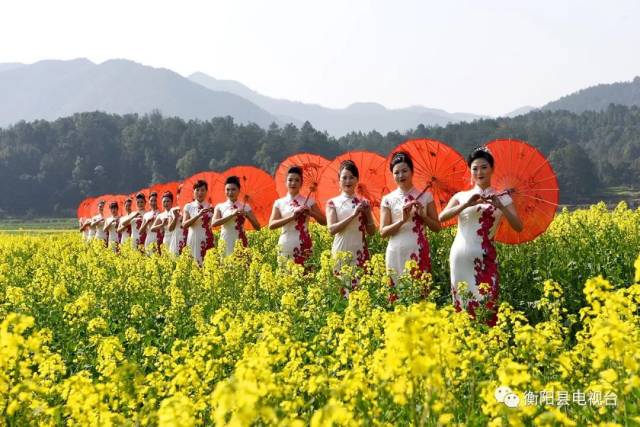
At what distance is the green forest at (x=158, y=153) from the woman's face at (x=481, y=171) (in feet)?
240

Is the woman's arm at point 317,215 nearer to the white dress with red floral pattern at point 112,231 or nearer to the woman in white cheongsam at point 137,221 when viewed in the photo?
the woman in white cheongsam at point 137,221

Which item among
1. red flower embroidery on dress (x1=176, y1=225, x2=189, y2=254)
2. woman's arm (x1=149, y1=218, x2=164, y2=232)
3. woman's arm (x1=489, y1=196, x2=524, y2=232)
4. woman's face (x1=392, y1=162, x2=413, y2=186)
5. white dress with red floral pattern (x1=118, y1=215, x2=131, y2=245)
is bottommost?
white dress with red floral pattern (x1=118, y1=215, x2=131, y2=245)

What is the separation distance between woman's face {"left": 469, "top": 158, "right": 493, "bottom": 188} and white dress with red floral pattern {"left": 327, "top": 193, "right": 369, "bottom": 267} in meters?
1.86

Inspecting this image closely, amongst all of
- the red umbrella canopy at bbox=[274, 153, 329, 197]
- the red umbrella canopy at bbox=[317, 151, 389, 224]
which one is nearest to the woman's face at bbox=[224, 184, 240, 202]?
the red umbrella canopy at bbox=[274, 153, 329, 197]

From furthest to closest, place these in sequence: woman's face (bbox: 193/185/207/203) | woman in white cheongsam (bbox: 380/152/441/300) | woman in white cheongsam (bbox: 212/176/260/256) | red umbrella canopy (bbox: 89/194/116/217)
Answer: red umbrella canopy (bbox: 89/194/116/217) < woman's face (bbox: 193/185/207/203) < woman in white cheongsam (bbox: 212/176/260/256) < woman in white cheongsam (bbox: 380/152/441/300)

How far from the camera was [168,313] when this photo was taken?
623 cm

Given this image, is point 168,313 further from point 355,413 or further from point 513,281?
point 513,281

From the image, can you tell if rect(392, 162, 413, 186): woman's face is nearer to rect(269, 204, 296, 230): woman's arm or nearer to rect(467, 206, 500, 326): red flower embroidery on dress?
rect(467, 206, 500, 326): red flower embroidery on dress

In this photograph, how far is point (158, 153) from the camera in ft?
320

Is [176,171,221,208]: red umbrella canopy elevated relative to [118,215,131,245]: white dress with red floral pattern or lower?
elevated

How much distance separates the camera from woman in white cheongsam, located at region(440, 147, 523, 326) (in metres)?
5.87

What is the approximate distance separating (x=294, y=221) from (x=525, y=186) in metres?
3.39

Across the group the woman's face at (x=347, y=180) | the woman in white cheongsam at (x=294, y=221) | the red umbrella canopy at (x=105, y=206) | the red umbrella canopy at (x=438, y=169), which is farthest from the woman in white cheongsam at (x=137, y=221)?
the red umbrella canopy at (x=438, y=169)

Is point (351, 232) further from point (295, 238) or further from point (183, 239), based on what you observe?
point (183, 239)
